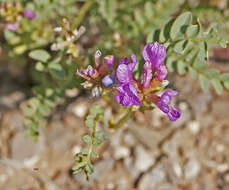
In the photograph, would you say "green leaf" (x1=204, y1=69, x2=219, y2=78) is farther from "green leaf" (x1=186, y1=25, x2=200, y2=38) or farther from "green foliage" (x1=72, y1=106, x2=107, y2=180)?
"green foliage" (x1=72, y1=106, x2=107, y2=180)

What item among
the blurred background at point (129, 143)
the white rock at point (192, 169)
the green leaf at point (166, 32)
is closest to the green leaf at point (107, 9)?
the blurred background at point (129, 143)

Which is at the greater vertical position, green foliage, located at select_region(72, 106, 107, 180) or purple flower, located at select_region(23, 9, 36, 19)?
purple flower, located at select_region(23, 9, 36, 19)

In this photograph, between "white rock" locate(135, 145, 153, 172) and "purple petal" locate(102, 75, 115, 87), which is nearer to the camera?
"purple petal" locate(102, 75, 115, 87)

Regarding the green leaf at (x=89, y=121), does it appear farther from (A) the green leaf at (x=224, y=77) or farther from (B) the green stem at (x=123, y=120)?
(A) the green leaf at (x=224, y=77)

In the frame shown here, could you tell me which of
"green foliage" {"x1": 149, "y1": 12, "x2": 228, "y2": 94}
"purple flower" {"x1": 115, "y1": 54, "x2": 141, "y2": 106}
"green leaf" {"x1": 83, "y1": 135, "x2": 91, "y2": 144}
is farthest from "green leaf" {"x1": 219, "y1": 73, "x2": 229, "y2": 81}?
"green leaf" {"x1": 83, "y1": 135, "x2": 91, "y2": 144}

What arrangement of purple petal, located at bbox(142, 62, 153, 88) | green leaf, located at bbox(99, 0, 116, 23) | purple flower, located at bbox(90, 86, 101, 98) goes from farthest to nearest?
green leaf, located at bbox(99, 0, 116, 23) → purple flower, located at bbox(90, 86, 101, 98) → purple petal, located at bbox(142, 62, 153, 88)

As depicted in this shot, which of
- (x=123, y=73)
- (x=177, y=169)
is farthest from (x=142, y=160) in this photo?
(x=123, y=73)
